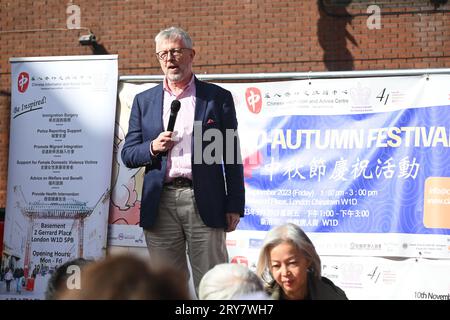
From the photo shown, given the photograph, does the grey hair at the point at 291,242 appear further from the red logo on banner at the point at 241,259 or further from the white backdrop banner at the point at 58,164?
the white backdrop banner at the point at 58,164

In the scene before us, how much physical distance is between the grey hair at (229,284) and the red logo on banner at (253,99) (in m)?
2.90

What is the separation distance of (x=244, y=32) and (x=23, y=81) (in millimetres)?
3149

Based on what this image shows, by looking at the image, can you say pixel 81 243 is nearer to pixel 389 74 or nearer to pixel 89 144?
pixel 89 144

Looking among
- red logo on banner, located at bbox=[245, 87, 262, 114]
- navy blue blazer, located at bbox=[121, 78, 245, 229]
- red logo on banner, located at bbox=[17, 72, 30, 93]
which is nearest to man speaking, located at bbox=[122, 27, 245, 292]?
navy blue blazer, located at bbox=[121, 78, 245, 229]

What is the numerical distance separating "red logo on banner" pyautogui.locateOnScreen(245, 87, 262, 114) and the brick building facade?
2.79 m

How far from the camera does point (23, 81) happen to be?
237 inches

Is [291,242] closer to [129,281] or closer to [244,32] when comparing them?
[129,281]

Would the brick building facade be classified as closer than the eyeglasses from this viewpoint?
No

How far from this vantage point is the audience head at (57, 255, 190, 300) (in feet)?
5.74

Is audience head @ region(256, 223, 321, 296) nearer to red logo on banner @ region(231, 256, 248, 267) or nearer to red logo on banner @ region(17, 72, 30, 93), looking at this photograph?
red logo on banner @ region(231, 256, 248, 267)

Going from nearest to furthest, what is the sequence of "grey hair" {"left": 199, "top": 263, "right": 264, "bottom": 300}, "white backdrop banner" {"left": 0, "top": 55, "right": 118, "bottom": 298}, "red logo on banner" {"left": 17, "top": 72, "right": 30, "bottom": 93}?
"grey hair" {"left": 199, "top": 263, "right": 264, "bottom": 300}
"white backdrop banner" {"left": 0, "top": 55, "right": 118, "bottom": 298}
"red logo on banner" {"left": 17, "top": 72, "right": 30, "bottom": 93}

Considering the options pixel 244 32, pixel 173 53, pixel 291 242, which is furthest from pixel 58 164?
pixel 244 32
